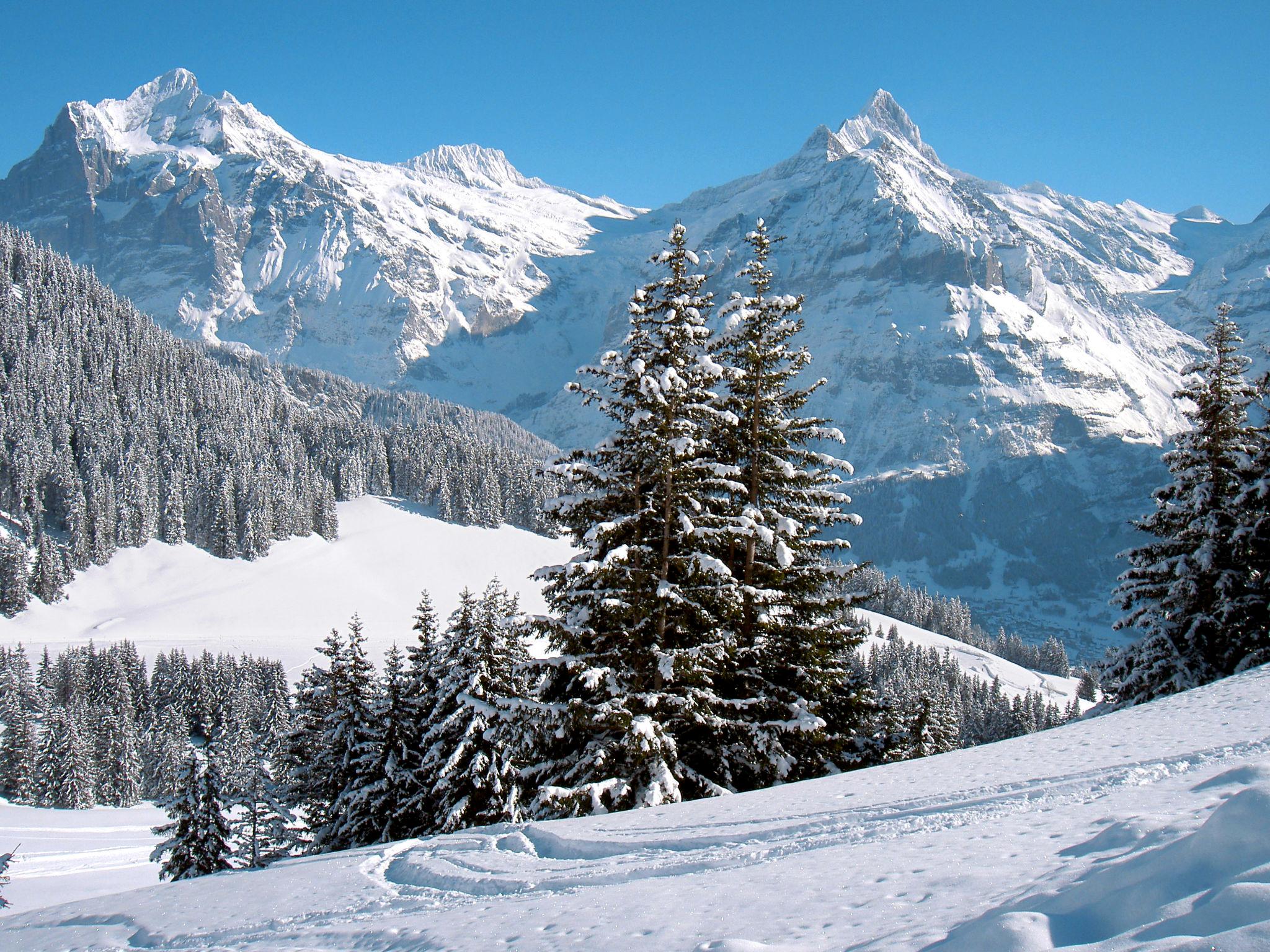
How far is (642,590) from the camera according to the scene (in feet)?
50.2

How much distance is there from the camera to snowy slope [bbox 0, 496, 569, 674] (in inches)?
3716

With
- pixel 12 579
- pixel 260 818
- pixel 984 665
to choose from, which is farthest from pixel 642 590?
pixel 984 665

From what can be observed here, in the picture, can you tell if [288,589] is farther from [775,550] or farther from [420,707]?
[775,550]

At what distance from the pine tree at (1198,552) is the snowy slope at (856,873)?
6.31 meters

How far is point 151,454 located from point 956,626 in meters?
Answer: 140

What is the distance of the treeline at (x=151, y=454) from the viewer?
112625 millimetres

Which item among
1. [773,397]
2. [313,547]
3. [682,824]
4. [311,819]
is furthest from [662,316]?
[313,547]

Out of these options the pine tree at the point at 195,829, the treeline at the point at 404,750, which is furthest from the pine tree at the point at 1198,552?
the pine tree at the point at 195,829

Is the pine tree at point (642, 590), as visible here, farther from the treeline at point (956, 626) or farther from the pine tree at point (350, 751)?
the treeline at point (956, 626)

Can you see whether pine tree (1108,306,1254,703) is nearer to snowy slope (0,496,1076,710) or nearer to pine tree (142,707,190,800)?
pine tree (142,707,190,800)

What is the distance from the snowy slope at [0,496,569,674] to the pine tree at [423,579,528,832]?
2791 inches

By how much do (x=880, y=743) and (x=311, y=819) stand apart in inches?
805

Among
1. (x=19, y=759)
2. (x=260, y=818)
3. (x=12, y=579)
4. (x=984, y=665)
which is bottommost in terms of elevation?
(x=984, y=665)

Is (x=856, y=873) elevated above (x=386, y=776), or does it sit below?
above
